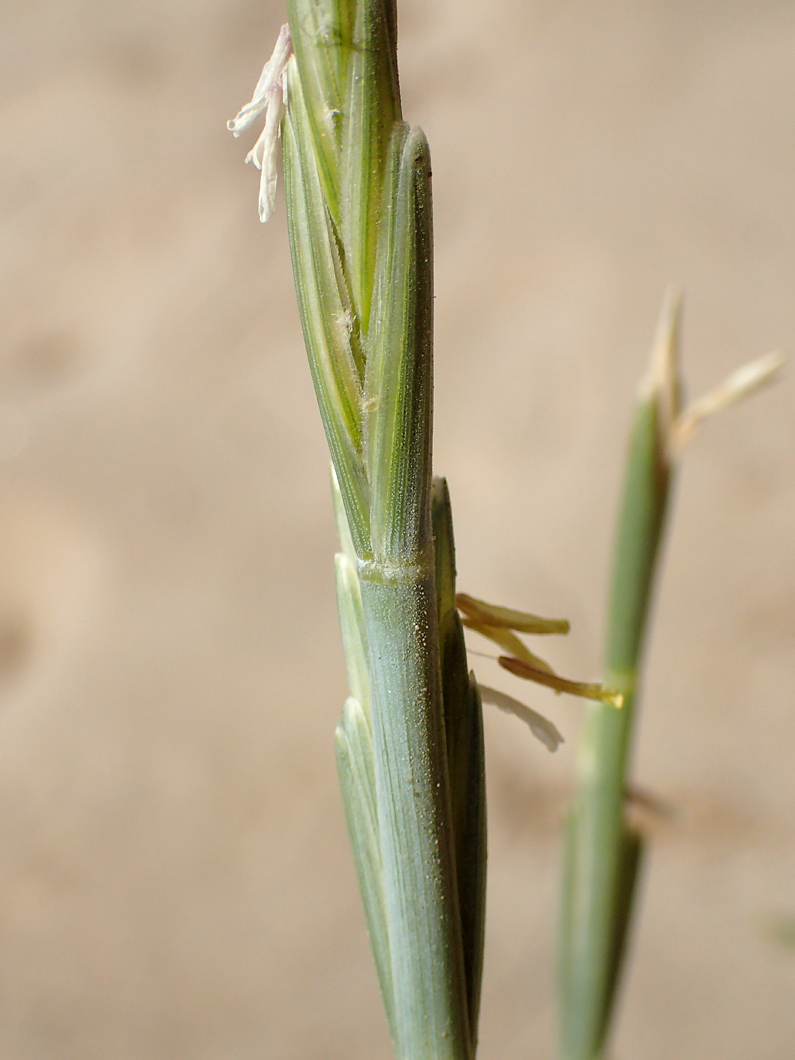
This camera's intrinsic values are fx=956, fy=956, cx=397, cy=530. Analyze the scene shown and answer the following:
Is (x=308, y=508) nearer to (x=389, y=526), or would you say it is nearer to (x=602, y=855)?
(x=602, y=855)

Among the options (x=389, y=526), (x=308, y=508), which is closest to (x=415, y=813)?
(x=389, y=526)

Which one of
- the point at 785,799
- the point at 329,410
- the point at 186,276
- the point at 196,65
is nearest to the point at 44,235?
the point at 186,276

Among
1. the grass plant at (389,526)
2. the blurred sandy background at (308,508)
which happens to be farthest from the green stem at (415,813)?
the blurred sandy background at (308,508)

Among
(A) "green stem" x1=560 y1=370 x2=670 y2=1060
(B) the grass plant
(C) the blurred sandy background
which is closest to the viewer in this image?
(B) the grass plant

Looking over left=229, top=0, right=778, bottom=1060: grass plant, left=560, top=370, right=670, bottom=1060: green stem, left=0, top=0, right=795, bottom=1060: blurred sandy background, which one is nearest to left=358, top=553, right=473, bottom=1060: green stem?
left=229, top=0, right=778, bottom=1060: grass plant

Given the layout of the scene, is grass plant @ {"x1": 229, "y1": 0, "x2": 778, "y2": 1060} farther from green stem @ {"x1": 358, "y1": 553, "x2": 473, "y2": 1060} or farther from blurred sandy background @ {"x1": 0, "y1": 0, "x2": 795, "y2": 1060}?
blurred sandy background @ {"x1": 0, "y1": 0, "x2": 795, "y2": 1060}

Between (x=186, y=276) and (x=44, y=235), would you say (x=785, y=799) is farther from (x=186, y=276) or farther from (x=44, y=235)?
(x=44, y=235)

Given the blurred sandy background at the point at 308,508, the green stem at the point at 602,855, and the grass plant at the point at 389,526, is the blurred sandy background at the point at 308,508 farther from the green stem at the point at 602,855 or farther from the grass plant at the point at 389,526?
the grass plant at the point at 389,526

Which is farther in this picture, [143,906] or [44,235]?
[44,235]
